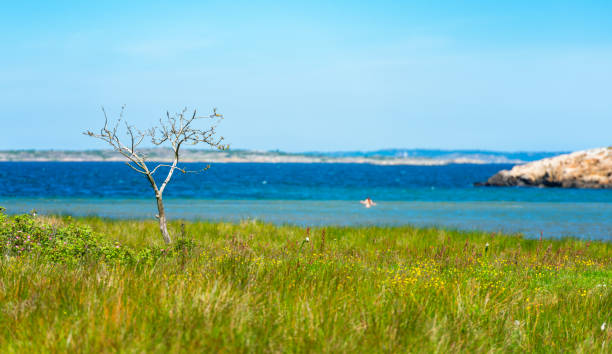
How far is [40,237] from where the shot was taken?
10758mm

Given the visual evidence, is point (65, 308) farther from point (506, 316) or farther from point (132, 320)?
point (506, 316)

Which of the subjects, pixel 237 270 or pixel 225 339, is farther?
pixel 237 270

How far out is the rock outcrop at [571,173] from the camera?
7825cm

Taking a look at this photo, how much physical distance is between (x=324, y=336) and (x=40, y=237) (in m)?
7.87

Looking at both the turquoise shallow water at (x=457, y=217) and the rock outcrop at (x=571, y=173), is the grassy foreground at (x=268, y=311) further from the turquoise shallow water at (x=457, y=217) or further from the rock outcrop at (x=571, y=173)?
the rock outcrop at (x=571, y=173)

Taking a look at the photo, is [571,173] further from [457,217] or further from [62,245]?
[62,245]

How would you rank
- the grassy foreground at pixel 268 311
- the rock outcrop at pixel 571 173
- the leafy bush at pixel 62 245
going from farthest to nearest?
the rock outcrop at pixel 571 173 → the leafy bush at pixel 62 245 → the grassy foreground at pixel 268 311

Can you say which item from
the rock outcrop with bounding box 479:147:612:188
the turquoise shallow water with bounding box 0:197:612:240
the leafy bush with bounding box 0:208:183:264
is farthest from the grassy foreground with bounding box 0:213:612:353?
the rock outcrop with bounding box 479:147:612:188

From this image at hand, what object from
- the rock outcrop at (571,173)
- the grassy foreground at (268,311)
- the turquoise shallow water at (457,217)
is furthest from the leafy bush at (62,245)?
the rock outcrop at (571,173)

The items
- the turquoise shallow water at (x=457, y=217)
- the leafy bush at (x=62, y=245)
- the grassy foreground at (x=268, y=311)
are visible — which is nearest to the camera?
the grassy foreground at (x=268, y=311)

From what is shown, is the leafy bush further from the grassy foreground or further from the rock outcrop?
the rock outcrop

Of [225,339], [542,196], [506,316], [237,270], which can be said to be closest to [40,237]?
[237,270]

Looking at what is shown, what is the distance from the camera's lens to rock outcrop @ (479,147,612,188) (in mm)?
78250

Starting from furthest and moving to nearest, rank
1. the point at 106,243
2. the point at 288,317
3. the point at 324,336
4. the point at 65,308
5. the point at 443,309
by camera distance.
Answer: the point at 106,243 → the point at 443,309 → the point at 65,308 → the point at 288,317 → the point at 324,336
